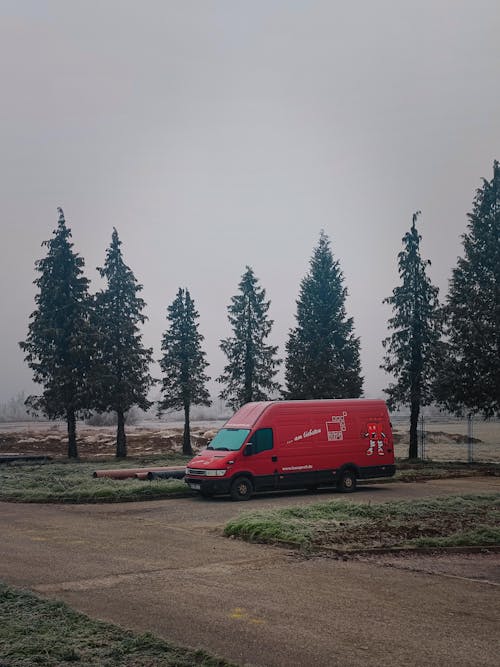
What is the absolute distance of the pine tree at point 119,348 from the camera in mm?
43688

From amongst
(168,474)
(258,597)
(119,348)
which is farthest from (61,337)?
(258,597)

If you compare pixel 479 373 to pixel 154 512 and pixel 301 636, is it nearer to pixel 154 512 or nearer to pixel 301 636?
pixel 154 512

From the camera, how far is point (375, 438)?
24.5 m

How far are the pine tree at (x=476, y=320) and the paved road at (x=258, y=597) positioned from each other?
24.1m

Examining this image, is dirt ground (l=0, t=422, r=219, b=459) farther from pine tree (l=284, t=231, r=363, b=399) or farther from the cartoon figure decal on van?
the cartoon figure decal on van

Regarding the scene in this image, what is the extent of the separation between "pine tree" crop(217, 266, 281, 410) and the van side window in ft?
75.3

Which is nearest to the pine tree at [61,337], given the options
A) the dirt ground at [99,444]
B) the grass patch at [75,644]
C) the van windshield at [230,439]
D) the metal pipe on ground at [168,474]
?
the dirt ground at [99,444]

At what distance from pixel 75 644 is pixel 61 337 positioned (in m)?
38.0

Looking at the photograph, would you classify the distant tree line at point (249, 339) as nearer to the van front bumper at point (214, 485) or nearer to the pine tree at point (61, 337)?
the pine tree at point (61, 337)

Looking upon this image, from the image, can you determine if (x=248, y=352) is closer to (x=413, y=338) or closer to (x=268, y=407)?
(x=413, y=338)

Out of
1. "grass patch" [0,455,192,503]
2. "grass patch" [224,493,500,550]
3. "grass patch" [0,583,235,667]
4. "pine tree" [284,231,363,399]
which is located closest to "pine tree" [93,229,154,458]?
"pine tree" [284,231,363,399]

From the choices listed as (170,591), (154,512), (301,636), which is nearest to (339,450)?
(154,512)

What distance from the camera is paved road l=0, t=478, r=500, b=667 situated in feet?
24.0

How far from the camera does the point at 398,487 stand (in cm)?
2495
